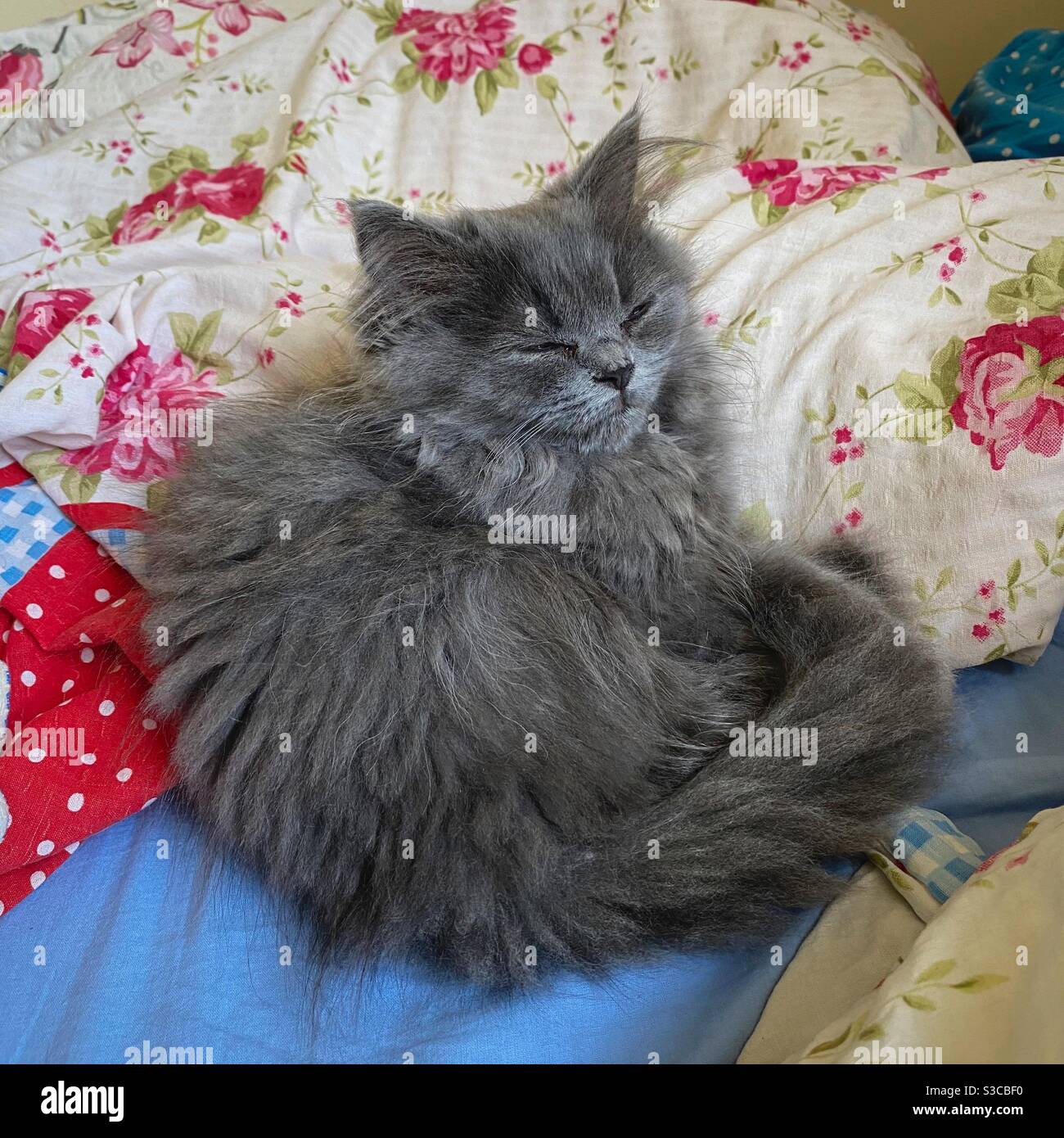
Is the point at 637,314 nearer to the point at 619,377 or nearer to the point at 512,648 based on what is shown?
the point at 619,377

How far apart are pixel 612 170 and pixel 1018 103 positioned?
1374 mm

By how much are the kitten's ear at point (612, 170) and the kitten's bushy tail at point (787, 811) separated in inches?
27.2

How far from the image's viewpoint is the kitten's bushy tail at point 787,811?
1.07 m

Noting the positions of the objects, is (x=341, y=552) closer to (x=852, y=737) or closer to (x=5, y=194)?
(x=852, y=737)

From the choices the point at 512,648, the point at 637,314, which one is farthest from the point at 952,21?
the point at 512,648

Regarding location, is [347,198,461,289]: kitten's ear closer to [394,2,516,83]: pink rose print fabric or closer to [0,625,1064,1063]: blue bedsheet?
[0,625,1064,1063]: blue bedsheet

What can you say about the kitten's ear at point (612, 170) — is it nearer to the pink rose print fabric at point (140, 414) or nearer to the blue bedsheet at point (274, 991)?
the pink rose print fabric at point (140, 414)

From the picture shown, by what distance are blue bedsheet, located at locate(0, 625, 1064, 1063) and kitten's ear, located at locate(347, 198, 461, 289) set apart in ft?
2.66

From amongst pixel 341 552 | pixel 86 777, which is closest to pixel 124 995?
pixel 86 777

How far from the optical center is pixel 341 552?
1.18 meters

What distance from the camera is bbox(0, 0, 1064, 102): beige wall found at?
2404 millimetres

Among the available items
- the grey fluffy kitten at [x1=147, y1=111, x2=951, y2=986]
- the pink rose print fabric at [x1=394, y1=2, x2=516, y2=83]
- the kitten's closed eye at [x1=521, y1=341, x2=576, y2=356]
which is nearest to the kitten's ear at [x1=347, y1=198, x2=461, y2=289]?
the grey fluffy kitten at [x1=147, y1=111, x2=951, y2=986]

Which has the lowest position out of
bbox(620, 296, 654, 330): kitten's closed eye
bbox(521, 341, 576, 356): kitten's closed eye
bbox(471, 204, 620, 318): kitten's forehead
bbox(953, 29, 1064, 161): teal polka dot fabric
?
bbox(953, 29, 1064, 161): teal polka dot fabric

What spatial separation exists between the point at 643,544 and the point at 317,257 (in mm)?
1032
